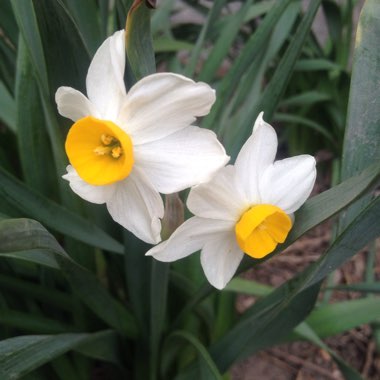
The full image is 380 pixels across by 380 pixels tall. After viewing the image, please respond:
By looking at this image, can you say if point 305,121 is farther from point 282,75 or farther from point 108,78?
point 108,78

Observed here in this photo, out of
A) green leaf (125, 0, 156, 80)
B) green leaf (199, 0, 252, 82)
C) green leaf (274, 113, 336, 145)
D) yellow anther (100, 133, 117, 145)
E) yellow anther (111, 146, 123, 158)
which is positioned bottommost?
green leaf (274, 113, 336, 145)

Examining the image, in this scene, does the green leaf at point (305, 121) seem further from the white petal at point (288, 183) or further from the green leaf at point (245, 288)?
the white petal at point (288, 183)

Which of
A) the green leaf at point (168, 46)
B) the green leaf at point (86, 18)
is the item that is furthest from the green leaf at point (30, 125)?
the green leaf at point (168, 46)

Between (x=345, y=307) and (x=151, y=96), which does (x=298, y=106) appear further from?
(x=151, y=96)

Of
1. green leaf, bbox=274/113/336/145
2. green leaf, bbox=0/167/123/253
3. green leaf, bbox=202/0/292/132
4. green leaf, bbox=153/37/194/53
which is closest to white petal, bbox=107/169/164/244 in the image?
green leaf, bbox=0/167/123/253

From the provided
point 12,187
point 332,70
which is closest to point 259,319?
point 12,187

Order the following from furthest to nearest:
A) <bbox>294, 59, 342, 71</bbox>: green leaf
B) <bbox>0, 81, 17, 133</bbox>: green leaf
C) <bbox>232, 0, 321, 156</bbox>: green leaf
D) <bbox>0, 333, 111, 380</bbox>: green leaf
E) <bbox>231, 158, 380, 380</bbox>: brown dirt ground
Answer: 1. <bbox>294, 59, 342, 71</bbox>: green leaf
2. <bbox>231, 158, 380, 380</bbox>: brown dirt ground
3. <bbox>0, 81, 17, 133</bbox>: green leaf
4. <bbox>232, 0, 321, 156</bbox>: green leaf
5. <bbox>0, 333, 111, 380</bbox>: green leaf

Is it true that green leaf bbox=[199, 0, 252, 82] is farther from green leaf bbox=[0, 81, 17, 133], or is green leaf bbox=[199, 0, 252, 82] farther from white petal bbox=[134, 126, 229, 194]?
white petal bbox=[134, 126, 229, 194]
